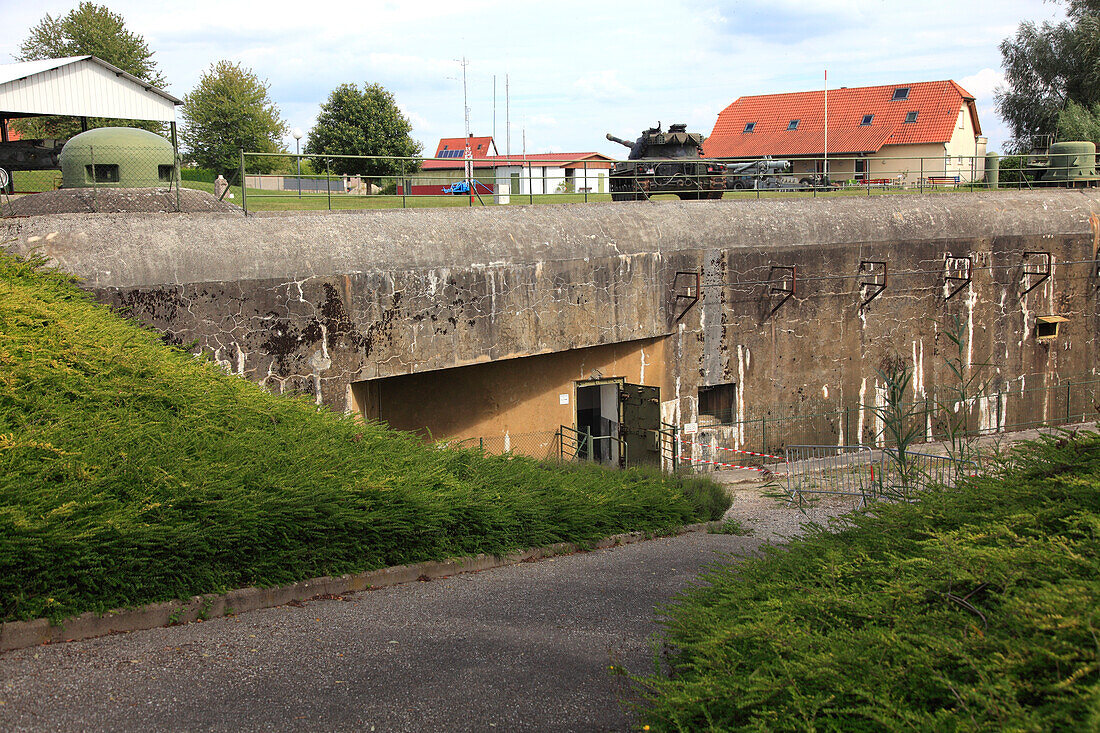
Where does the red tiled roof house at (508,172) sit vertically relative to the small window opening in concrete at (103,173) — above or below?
above

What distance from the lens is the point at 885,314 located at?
54.4ft

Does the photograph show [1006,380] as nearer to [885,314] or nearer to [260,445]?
[885,314]

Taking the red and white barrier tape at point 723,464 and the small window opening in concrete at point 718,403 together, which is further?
the small window opening in concrete at point 718,403

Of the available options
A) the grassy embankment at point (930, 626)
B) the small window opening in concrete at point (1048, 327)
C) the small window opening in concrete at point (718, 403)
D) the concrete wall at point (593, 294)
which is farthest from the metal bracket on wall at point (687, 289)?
the grassy embankment at point (930, 626)

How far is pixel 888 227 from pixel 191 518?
13.8 meters

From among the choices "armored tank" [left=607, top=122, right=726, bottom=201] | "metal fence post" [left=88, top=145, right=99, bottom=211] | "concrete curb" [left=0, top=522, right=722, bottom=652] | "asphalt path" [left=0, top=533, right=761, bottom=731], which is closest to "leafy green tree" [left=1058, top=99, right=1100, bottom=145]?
"armored tank" [left=607, top=122, right=726, bottom=201]

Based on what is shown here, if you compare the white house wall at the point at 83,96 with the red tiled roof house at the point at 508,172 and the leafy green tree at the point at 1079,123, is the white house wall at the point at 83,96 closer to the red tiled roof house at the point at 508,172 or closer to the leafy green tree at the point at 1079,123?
the red tiled roof house at the point at 508,172

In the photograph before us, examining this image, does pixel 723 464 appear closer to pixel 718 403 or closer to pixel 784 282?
pixel 718 403

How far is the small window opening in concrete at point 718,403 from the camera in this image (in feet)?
50.9

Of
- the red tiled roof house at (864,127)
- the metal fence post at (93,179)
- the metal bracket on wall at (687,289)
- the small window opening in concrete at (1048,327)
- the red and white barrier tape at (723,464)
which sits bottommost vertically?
the red and white barrier tape at (723,464)

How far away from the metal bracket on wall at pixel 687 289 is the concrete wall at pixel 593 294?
51 millimetres

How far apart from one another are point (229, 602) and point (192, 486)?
937mm

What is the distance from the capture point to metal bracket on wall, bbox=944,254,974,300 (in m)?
17.1

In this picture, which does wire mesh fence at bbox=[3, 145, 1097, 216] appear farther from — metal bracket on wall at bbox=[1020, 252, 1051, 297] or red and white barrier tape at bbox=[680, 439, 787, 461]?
red and white barrier tape at bbox=[680, 439, 787, 461]
